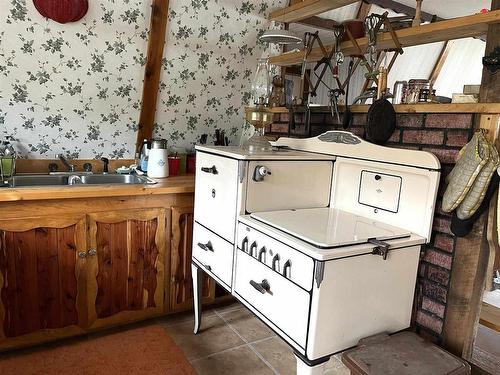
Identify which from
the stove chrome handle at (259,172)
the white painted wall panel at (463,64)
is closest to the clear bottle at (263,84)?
the stove chrome handle at (259,172)

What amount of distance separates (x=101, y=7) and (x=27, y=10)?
14.5 inches

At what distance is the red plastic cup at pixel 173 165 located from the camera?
2710mm

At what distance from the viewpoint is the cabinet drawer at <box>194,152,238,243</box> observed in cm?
173

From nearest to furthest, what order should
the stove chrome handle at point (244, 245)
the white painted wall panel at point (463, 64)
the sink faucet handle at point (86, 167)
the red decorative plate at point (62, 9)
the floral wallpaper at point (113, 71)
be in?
the stove chrome handle at point (244, 245), the red decorative plate at point (62, 9), the floral wallpaper at point (113, 71), the sink faucet handle at point (86, 167), the white painted wall panel at point (463, 64)

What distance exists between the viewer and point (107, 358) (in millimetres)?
1957

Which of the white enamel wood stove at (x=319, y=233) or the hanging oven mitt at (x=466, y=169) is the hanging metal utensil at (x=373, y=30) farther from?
the hanging oven mitt at (x=466, y=169)

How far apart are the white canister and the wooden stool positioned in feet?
5.47

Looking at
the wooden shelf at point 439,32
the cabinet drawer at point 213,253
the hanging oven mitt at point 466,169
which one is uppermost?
the wooden shelf at point 439,32

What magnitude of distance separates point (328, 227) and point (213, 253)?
67cm

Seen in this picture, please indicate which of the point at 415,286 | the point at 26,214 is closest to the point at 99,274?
the point at 26,214

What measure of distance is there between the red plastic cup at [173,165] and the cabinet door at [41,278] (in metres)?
0.81

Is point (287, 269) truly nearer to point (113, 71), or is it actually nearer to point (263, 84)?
point (263, 84)

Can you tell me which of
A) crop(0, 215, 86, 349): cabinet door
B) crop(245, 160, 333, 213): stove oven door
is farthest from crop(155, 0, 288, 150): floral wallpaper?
crop(245, 160, 333, 213): stove oven door

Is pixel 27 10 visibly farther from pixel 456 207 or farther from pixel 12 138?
pixel 456 207
